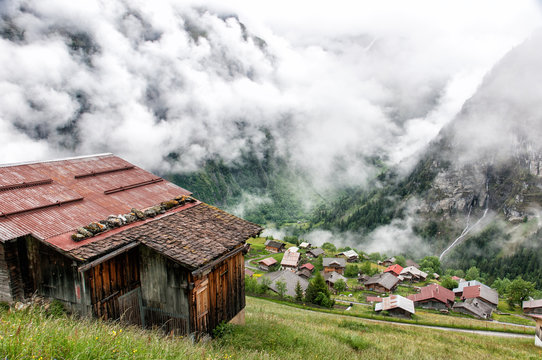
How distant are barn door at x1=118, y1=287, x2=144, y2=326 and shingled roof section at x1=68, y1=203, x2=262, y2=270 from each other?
2526mm

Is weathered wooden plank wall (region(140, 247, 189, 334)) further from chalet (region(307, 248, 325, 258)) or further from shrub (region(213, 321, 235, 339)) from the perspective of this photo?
chalet (region(307, 248, 325, 258))

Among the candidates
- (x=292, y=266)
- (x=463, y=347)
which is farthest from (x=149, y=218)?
(x=292, y=266)

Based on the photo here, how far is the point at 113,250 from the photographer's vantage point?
12.4m

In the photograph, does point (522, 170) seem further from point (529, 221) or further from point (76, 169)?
point (76, 169)

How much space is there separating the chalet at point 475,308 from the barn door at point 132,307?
8055cm

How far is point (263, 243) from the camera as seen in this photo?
151625mm

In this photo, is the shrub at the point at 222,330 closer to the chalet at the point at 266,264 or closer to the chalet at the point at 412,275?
the chalet at the point at 266,264

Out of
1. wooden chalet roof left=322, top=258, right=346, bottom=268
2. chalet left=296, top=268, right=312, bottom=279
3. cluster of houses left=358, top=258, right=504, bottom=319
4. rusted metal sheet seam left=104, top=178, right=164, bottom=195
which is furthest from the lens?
wooden chalet roof left=322, top=258, right=346, bottom=268

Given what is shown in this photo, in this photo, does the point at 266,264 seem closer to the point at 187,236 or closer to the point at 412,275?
the point at 412,275

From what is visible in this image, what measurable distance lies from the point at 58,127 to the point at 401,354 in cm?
13534

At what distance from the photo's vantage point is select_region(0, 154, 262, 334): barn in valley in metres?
12.0

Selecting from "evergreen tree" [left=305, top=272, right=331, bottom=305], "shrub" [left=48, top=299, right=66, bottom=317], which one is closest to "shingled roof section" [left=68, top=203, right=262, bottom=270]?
"shrub" [left=48, top=299, right=66, bottom=317]

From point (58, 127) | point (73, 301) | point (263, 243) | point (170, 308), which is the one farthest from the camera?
point (263, 243)

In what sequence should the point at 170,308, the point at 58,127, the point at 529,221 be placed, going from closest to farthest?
the point at 170,308, the point at 58,127, the point at 529,221
